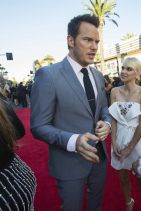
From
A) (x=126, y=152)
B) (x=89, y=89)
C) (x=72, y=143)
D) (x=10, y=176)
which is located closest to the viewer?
(x=10, y=176)

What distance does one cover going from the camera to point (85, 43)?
7.07 ft

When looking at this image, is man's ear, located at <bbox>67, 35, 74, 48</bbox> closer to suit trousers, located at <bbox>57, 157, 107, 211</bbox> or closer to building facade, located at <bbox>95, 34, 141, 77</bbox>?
suit trousers, located at <bbox>57, 157, 107, 211</bbox>

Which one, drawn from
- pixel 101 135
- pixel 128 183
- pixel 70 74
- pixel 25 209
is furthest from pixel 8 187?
pixel 128 183

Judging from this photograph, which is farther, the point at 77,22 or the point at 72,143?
the point at 77,22

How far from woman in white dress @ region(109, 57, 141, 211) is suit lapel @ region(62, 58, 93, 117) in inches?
38.1

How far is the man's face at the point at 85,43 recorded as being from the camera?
2.16 metres

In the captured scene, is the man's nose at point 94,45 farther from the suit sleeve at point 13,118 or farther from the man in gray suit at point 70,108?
the suit sleeve at point 13,118

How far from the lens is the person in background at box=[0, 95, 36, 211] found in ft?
4.65

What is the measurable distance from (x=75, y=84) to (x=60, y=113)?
0.80 ft

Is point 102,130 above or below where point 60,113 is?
below

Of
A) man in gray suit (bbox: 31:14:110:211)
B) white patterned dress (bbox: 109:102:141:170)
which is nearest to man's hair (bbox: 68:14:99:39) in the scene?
man in gray suit (bbox: 31:14:110:211)

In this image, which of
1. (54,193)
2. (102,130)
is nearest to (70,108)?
(102,130)

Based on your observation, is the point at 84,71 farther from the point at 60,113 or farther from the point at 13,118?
the point at 13,118

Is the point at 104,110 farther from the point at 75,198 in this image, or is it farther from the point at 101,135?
the point at 75,198
